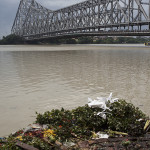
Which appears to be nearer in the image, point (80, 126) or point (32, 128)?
point (32, 128)

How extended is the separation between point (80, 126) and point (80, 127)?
100 mm

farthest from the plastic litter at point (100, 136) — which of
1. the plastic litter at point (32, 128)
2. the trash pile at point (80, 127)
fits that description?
the plastic litter at point (32, 128)

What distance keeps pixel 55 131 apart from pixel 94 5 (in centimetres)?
6919

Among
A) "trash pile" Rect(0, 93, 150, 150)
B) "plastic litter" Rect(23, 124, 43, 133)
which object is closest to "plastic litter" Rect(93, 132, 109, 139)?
"trash pile" Rect(0, 93, 150, 150)

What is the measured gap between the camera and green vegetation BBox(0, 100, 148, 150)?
3.19 m

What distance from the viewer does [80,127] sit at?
3.68 metres

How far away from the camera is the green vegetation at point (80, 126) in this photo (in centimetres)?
319

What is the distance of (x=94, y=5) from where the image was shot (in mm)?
68125

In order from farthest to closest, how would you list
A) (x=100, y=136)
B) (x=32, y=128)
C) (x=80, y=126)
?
(x=80, y=126) < (x=32, y=128) < (x=100, y=136)

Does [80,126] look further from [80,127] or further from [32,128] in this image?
[32,128]

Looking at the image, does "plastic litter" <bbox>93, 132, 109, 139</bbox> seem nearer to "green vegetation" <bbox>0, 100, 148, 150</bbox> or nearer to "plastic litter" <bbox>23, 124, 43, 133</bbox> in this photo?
"green vegetation" <bbox>0, 100, 148, 150</bbox>

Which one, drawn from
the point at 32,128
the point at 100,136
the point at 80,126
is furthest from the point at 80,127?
the point at 32,128

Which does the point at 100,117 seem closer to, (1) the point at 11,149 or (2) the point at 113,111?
(2) the point at 113,111

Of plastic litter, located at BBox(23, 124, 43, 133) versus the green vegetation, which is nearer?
the green vegetation
